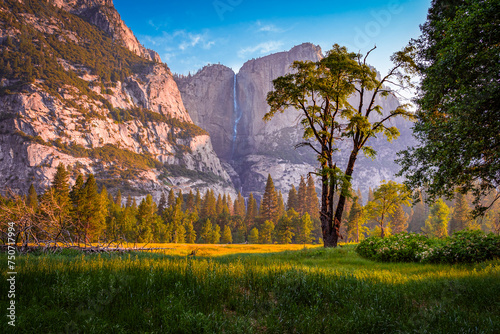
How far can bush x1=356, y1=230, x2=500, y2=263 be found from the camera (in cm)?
934

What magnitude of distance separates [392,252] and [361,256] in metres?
1.88

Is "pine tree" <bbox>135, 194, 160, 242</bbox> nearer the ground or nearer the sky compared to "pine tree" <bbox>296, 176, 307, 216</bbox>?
nearer the ground

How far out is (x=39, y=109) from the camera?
17200cm

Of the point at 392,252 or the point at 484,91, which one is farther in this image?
the point at 392,252

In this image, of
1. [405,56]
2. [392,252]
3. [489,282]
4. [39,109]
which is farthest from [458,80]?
[39,109]

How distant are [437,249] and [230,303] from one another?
979cm

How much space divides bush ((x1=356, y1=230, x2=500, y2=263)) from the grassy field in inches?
168

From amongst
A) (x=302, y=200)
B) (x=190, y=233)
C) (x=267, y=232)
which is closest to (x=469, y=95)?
(x=267, y=232)

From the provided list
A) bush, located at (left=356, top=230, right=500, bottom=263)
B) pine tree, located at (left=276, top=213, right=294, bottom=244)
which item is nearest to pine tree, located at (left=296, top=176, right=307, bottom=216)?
pine tree, located at (left=276, top=213, right=294, bottom=244)

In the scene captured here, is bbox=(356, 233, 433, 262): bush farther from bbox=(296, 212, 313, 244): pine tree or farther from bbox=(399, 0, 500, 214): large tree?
bbox=(296, 212, 313, 244): pine tree

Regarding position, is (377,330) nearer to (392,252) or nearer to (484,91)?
(484,91)

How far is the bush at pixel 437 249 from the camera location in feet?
30.7

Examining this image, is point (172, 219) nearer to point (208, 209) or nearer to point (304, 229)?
point (208, 209)

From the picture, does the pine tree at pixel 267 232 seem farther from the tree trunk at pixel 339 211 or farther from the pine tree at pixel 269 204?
the tree trunk at pixel 339 211
